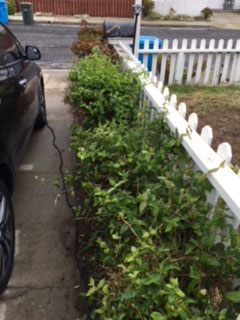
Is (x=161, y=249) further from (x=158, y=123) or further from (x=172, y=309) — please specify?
(x=158, y=123)

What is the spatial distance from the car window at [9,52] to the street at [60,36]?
468 cm

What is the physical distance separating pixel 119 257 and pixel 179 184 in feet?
1.94

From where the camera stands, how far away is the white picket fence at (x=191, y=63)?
6484mm

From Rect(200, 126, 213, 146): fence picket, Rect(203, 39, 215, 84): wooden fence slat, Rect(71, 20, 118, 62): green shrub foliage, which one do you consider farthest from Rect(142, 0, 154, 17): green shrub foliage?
Rect(200, 126, 213, 146): fence picket

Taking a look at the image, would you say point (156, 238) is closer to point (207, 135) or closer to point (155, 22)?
point (207, 135)

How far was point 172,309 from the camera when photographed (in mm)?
1331

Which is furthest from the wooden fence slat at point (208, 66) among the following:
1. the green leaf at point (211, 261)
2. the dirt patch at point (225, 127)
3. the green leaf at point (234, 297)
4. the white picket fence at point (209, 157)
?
the green leaf at point (234, 297)

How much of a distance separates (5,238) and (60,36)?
12.6m

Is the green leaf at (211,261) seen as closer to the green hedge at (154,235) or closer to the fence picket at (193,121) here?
the green hedge at (154,235)

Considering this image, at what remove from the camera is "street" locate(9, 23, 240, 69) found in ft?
30.7

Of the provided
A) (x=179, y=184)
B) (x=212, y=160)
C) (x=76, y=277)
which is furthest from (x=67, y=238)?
(x=212, y=160)

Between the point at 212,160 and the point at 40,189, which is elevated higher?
the point at 212,160

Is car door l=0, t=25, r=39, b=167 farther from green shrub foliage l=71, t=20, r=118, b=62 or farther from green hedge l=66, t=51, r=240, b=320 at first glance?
green shrub foliage l=71, t=20, r=118, b=62

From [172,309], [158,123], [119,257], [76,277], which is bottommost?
[76,277]
